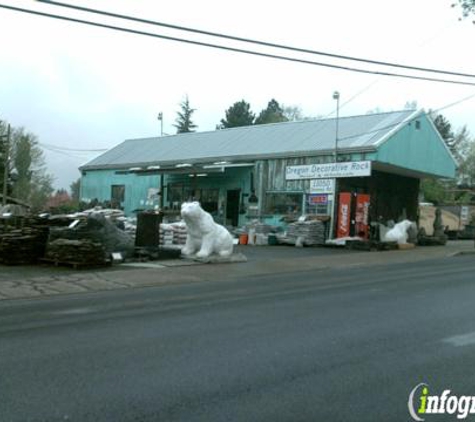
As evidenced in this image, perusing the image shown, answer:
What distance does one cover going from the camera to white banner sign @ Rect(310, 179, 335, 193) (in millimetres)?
24984

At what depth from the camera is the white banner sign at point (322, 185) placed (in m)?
25.0

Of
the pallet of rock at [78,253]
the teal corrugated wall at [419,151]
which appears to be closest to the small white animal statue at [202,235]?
the pallet of rock at [78,253]

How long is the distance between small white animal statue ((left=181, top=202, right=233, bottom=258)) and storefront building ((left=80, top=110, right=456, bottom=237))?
7.92 meters

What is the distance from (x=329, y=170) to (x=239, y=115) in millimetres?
58637

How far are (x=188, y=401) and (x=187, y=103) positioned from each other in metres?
87.7

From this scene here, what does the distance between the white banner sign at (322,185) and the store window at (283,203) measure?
1091mm

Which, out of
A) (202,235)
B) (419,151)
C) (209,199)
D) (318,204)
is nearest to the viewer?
(202,235)

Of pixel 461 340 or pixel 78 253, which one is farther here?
pixel 78 253

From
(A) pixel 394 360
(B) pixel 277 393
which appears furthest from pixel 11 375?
(A) pixel 394 360

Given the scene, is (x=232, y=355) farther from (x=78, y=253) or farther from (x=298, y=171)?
(x=298, y=171)

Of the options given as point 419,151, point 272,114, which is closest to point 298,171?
point 419,151

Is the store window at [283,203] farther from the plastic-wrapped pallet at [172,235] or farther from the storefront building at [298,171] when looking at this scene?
the plastic-wrapped pallet at [172,235]

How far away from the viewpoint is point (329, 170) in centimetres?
2377

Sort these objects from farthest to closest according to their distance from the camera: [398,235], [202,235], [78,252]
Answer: [398,235], [202,235], [78,252]
